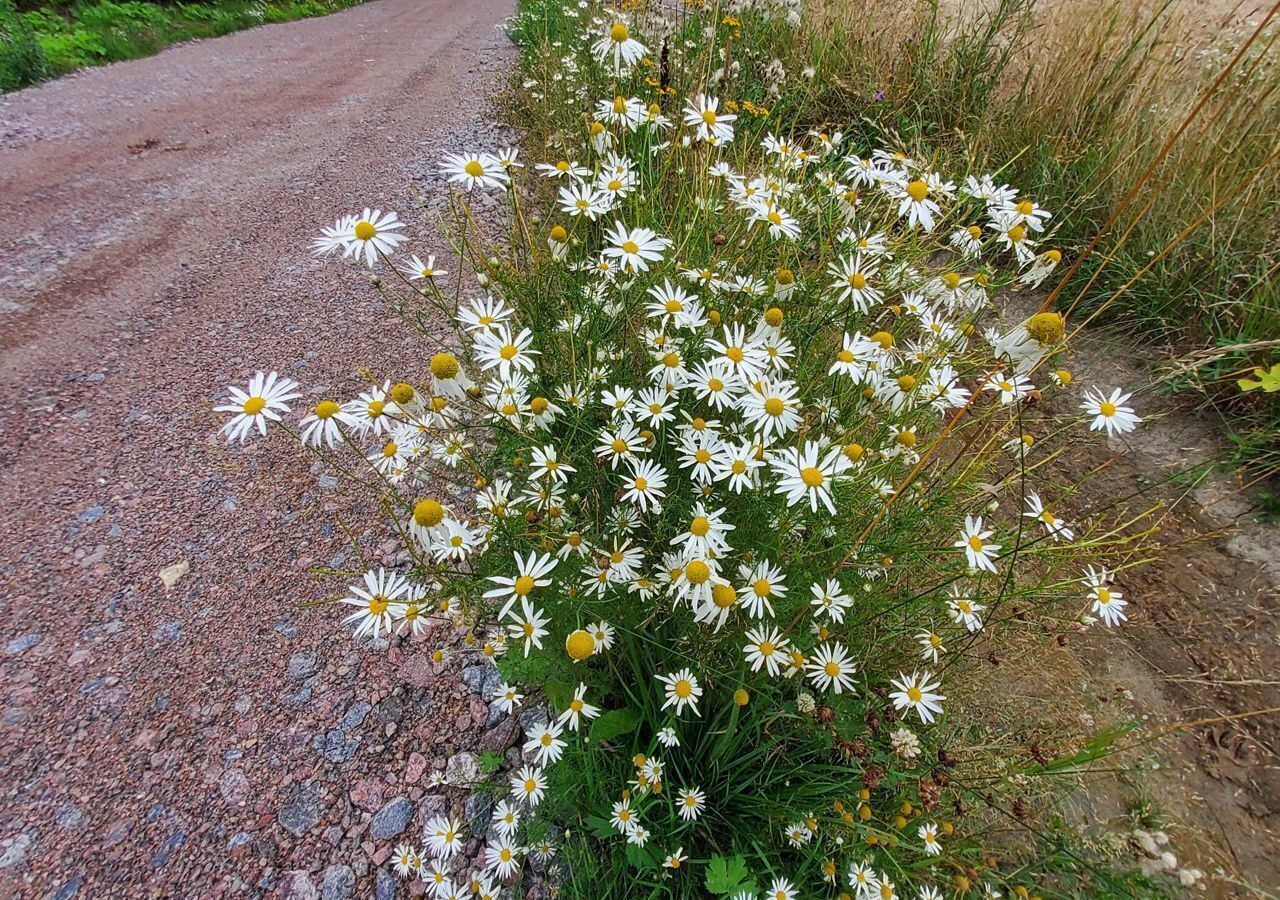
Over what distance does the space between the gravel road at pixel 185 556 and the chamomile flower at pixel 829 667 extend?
1106 millimetres

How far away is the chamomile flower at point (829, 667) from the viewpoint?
166 cm

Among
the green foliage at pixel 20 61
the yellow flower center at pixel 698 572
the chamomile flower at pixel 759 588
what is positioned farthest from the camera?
the green foliage at pixel 20 61

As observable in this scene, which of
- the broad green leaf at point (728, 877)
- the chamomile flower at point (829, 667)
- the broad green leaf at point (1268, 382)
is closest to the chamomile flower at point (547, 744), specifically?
the broad green leaf at point (728, 877)

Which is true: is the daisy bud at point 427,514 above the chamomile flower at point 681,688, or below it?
above

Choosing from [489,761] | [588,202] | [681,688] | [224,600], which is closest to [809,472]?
[681,688]

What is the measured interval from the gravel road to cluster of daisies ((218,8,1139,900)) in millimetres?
387

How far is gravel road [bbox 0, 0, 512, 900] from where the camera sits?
5.53ft

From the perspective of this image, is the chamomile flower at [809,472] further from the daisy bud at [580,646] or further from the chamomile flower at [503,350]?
the chamomile flower at [503,350]

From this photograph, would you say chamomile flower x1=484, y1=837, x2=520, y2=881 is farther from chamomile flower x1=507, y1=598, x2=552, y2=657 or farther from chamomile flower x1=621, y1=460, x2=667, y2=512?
chamomile flower x1=621, y1=460, x2=667, y2=512

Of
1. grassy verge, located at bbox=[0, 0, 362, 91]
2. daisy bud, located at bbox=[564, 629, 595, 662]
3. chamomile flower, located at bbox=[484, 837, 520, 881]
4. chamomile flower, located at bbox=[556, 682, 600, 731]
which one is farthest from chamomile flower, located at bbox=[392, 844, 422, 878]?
grassy verge, located at bbox=[0, 0, 362, 91]

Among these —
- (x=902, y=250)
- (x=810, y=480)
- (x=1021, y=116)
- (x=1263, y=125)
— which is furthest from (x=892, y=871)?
(x=1021, y=116)

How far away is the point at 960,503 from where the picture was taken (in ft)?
6.64

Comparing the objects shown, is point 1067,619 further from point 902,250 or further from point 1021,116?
point 1021,116

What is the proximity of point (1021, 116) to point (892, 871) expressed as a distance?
185 inches
